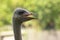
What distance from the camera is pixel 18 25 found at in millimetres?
1983

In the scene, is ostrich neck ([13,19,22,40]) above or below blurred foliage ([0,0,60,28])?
below

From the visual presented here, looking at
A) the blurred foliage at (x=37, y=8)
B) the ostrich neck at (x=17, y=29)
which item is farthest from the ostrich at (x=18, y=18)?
the blurred foliage at (x=37, y=8)

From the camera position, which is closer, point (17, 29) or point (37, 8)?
point (17, 29)

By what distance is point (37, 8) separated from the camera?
4875mm

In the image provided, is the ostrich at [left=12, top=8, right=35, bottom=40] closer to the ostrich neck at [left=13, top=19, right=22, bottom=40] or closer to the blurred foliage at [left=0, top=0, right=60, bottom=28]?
the ostrich neck at [left=13, top=19, right=22, bottom=40]

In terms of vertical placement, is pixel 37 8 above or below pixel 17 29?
above

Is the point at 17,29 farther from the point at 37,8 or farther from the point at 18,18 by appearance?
the point at 37,8

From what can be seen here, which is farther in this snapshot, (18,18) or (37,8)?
(37,8)

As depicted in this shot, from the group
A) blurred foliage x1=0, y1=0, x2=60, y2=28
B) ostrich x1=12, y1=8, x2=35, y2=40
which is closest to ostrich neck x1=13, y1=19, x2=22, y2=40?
ostrich x1=12, y1=8, x2=35, y2=40

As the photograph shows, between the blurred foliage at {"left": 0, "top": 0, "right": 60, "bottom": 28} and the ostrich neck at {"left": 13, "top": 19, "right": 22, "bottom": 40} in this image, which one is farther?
the blurred foliage at {"left": 0, "top": 0, "right": 60, "bottom": 28}

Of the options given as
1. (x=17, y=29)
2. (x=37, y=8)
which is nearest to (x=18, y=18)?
(x=17, y=29)

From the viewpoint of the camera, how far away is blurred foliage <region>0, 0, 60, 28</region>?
4695mm

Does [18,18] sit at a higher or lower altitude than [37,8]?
lower

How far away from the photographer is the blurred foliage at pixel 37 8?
15.4ft
